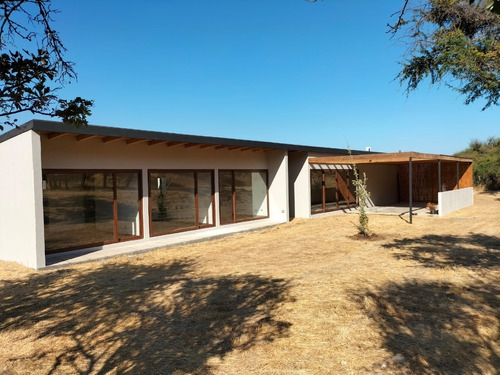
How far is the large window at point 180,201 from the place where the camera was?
10.7 m

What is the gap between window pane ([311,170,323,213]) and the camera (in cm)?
1551

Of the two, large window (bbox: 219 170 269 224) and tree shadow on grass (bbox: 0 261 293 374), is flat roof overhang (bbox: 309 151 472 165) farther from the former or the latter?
tree shadow on grass (bbox: 0 261 293 374)

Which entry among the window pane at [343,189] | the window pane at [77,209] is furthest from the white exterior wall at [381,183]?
the window pane at [77,209]

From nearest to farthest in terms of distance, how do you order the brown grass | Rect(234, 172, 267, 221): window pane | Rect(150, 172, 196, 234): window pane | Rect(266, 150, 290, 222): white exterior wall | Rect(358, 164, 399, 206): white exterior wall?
the brown grass → Rect(150, 172, 196, 234): window pane → Rect(234, 172, 267, 221): window pane → Rect(266, 150, 290, 222): white exterior wall → Rect(358, 164, 399, 206): white exterior wall

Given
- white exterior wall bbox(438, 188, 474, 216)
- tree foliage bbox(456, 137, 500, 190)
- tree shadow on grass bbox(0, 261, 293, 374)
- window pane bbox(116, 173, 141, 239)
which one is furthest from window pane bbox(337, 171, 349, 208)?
tree foliage bbox(456, 137, 500, 190)

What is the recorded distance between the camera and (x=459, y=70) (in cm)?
882

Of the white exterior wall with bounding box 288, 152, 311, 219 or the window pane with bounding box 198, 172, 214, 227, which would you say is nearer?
the window pane with bounding box 198, 172, 214, 227

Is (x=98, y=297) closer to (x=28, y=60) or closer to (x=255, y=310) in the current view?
(x=255, y=310)

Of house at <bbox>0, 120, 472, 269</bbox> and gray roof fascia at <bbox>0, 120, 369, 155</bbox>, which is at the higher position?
gray roof fascia at <bbox>0, 120, 369, 155</bbox>

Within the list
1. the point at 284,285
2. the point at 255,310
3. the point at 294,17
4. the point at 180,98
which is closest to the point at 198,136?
the point at 294,17

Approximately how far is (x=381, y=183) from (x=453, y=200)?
4621 millimetres

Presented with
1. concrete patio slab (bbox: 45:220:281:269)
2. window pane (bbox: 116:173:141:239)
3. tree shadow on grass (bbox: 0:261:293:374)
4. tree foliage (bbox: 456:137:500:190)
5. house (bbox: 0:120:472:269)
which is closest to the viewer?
tree shadow on grass (bbox: 0:261:293:374)

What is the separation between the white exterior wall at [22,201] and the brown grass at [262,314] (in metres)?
0.48

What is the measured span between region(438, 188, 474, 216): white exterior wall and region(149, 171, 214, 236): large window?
9.58 metres
